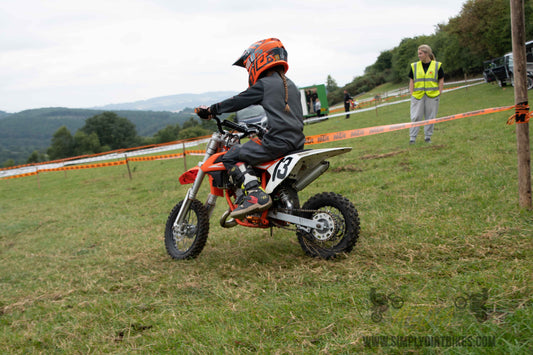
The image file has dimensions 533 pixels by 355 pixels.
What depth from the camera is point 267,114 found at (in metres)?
4.18

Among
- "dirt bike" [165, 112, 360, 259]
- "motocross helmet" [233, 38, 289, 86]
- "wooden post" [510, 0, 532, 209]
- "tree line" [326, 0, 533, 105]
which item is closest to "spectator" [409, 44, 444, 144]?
"wooden post" [510, 0, 532, 209]

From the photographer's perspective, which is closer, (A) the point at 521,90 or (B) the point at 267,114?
(B) the point at 267,114

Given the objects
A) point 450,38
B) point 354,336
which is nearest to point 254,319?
point 354,336

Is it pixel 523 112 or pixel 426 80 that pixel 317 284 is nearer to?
pixel 523 112

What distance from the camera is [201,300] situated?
3.54m

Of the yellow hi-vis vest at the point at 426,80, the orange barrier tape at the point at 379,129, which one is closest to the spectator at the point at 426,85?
the yellow hi-vis vest at the point at 426,80

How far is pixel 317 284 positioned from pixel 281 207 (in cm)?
112

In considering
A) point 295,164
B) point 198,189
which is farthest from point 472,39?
point 295,164

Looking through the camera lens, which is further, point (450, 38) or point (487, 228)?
point (450, 38)

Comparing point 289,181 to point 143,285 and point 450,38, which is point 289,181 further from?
point 450,38

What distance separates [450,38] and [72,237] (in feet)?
191

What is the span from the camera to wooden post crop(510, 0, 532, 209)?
4.23 m

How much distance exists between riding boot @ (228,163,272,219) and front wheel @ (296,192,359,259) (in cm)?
43

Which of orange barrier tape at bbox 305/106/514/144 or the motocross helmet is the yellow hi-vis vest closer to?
orange barrier tape at bbox 305/106/514/144
